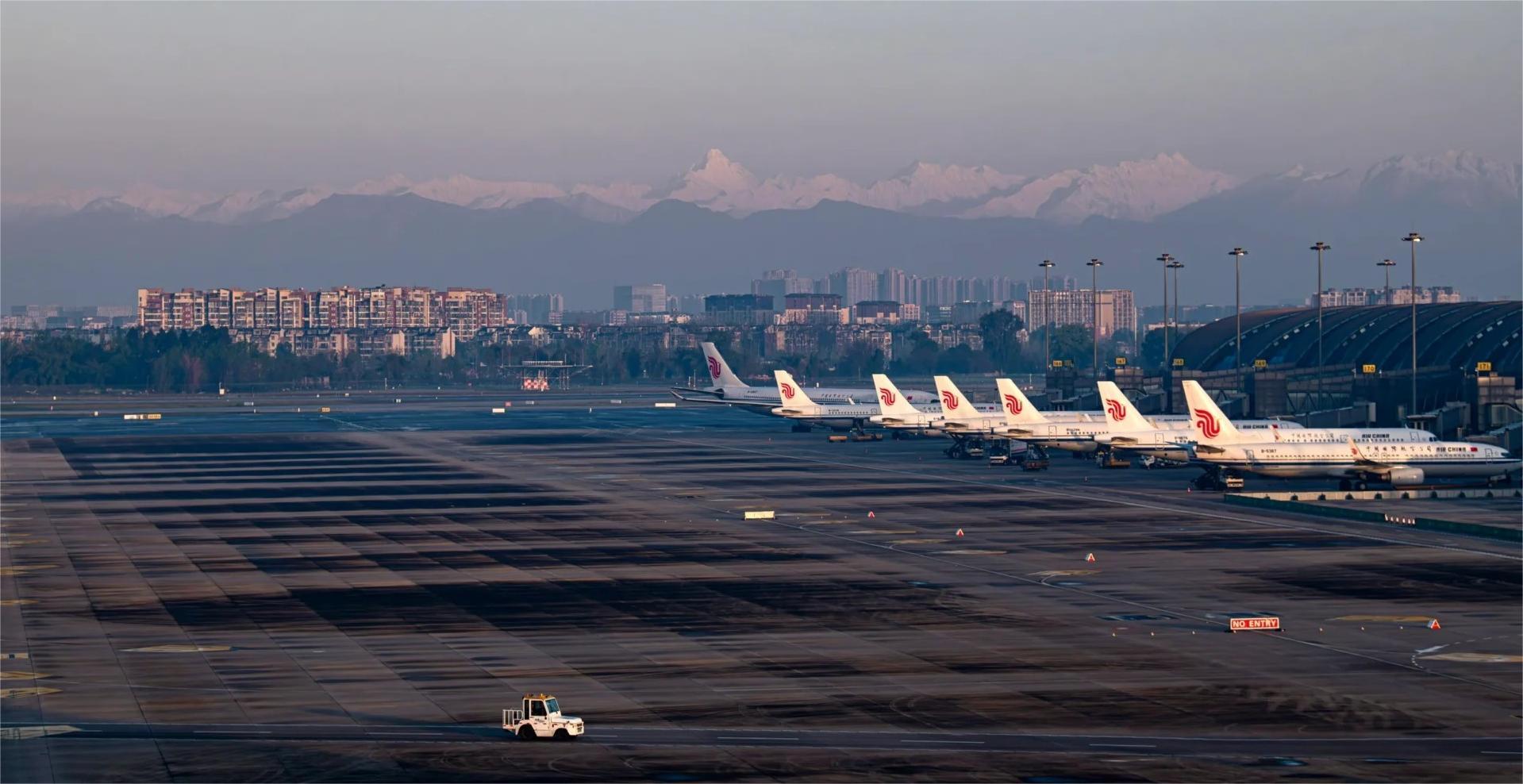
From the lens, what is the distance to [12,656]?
160 ft

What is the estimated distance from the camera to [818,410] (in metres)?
165

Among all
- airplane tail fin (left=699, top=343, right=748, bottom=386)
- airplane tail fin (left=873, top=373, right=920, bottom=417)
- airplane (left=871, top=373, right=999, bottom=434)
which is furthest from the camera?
airplane tail fin (left=699, top=343, right=748, bottom=386)

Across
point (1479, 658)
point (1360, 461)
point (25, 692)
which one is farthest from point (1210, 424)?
point (25, 692)

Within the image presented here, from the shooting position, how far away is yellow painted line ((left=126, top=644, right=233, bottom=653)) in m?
49.3

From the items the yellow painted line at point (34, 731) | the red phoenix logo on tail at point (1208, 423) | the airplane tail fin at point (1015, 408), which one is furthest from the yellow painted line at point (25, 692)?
the airplane tail fin at point (1015, 408)

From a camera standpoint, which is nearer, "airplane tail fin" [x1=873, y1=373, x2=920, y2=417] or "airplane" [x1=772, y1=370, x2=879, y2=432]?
"airplane tail fin" [x1=873, y1=373, x2=920, y2=417]

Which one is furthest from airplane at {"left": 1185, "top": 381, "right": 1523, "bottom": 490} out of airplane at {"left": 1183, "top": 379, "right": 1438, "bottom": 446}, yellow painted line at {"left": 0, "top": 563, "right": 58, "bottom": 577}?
yellow painted line at {"left": 0, "top": 563, "right": 58, "bottom": 577}

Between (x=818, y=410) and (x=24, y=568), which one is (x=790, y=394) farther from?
(x=24, y=568)

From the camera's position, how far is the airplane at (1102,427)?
114312mm

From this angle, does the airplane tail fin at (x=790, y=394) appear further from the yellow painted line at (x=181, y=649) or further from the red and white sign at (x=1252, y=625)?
the yellow painted line at (x=181, y=649)

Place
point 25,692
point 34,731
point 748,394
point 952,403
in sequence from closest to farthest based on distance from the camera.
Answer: point 34,731 → point 25,692 → point 952,403 → point 748,394

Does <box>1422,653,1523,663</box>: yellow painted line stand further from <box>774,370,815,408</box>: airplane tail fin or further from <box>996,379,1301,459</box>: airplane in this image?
<box>774,370,815,408</box>: airplane tail fin

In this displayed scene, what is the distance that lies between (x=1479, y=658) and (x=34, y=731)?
33.9 meters

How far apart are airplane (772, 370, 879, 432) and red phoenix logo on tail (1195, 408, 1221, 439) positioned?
57.6 m
